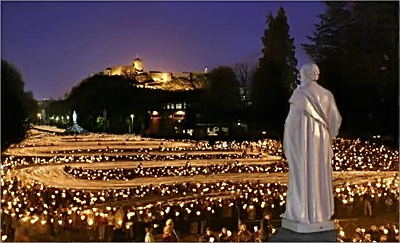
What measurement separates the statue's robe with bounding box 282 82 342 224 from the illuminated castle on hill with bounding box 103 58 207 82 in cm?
534

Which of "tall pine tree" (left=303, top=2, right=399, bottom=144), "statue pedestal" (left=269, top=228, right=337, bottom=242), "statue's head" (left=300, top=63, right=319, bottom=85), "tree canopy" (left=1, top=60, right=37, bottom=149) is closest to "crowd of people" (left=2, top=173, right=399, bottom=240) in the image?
"tree canopy" (left=1, top=60, right=37, bottom=149)

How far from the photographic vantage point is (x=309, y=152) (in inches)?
108

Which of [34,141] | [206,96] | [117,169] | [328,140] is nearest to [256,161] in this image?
[206,96]

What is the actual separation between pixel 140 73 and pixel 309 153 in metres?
5.72

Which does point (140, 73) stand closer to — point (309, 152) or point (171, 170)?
point (171, 170)

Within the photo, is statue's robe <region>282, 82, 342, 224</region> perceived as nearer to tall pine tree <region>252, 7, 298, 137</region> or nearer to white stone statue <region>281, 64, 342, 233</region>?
white stone statue <region>281, 64, 342, 233</region>

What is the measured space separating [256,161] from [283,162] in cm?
45

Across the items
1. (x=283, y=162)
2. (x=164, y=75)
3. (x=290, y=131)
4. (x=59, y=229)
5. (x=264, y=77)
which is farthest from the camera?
(x=264, y=77)

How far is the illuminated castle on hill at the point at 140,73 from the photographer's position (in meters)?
7.98

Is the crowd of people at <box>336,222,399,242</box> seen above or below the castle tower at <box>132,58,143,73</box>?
below

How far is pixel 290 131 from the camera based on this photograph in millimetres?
2785

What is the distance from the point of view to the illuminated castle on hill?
7977 millimetres

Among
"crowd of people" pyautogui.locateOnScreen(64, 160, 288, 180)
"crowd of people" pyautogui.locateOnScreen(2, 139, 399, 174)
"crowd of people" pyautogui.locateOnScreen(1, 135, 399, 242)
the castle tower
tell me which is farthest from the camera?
the castle tower

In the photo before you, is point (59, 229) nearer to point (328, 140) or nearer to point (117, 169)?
point (117, 169)
